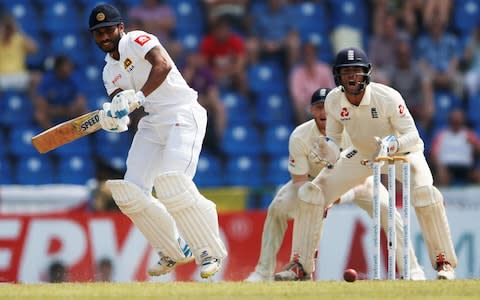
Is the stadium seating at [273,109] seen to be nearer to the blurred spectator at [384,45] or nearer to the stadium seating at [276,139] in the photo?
the stadium seating at [276,139]

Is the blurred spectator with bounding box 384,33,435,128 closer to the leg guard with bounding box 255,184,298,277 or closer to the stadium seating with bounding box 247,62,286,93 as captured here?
the stadium seating with bounding box 247,62,286,93

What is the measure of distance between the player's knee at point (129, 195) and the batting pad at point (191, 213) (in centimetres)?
19

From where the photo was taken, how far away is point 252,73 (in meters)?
12.9

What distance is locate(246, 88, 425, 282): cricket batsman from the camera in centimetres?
808

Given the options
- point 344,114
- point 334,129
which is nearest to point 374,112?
point 344,114

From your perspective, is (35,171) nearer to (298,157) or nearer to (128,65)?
(298,157)

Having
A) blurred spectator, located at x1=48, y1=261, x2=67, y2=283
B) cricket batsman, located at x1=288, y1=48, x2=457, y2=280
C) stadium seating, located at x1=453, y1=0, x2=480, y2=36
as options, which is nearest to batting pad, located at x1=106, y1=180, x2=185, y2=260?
cricket batsman, located at x1=288, y1=48, x2=457, y2=280

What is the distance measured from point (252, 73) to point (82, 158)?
192 centimetres

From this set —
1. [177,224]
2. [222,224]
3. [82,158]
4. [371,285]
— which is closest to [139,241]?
[222,224]

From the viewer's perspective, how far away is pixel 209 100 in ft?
40.4

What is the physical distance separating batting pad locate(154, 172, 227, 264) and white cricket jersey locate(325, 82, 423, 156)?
105cm

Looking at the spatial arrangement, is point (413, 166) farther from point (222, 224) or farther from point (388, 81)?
point (388, 81)

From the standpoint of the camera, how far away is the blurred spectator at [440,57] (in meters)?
12.7

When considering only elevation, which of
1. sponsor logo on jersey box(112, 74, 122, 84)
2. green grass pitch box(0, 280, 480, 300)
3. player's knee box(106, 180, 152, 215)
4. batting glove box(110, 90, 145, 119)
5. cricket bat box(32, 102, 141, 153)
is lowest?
green grass pitch box(0, 280, 480, 300)
